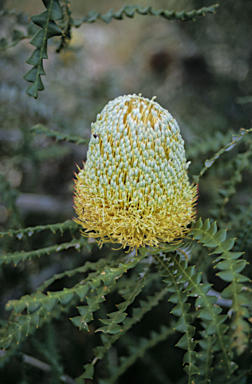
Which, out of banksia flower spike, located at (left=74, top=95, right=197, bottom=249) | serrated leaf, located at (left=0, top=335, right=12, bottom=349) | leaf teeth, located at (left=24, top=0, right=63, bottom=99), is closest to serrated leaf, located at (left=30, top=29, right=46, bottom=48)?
leaf teeth, located at (left=24, top=0, right=63, bottom=99)

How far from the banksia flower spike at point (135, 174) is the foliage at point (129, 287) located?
0.34 feet

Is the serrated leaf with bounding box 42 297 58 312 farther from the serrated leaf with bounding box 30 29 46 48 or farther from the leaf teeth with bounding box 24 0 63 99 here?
the serrated leaf with bounding box 30 29 46 48

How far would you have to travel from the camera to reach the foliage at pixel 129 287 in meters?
0.78

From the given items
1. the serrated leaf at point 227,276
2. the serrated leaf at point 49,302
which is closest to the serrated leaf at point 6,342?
the serrated leaf at point 49,302

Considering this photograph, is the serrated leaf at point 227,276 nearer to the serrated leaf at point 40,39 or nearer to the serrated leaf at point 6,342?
the serrated leaf at point 6,342

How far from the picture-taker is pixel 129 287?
0.96 metres

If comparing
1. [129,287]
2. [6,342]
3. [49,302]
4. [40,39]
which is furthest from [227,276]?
[40,39]

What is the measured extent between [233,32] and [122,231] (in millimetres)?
2170

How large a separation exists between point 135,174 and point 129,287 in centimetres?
38

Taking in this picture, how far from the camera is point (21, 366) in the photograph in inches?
56.1

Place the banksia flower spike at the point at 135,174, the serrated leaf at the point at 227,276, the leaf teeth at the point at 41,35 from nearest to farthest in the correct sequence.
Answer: the serrated leaf at the point at 227,276 → the leaf teeth at the point at 41,35 → the banksia flower spike at the point at 135,174

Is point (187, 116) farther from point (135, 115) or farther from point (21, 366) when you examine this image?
point (21, 366)

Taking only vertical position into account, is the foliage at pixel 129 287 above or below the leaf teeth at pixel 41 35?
below

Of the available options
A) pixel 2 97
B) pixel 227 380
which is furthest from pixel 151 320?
pixel 2 97
